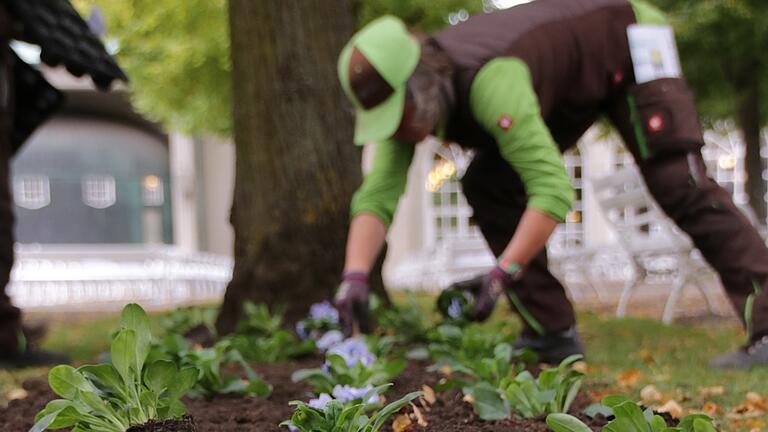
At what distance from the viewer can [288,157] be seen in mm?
3973

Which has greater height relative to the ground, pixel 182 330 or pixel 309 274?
pixel 309 274

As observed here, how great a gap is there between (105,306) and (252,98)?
26.0ft

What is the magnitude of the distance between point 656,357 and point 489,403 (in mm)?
1868

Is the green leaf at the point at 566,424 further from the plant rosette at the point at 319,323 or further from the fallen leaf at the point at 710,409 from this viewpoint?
the plant rosette at the point at 319,323

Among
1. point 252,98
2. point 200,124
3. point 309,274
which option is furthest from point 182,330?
point 200,124

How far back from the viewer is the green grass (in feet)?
8.11

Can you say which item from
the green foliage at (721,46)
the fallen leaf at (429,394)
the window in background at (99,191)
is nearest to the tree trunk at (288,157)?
the fallen leaf at (429,394)

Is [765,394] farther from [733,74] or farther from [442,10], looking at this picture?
[442,10]

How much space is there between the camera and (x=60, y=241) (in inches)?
838

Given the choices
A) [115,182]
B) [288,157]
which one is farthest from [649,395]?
[115,182]

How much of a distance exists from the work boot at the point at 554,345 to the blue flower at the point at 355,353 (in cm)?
90

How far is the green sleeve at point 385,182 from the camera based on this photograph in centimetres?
283

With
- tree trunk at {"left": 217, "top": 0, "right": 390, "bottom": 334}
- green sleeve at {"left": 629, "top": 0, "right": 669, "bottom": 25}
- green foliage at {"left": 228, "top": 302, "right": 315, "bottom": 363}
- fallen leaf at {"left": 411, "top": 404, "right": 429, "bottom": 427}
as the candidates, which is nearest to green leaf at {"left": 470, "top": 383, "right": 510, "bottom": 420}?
fallen leaf at {"left": 411, "top": 404, "right": 429, "bottom": 427}

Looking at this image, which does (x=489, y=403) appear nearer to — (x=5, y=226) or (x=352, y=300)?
(x=352, y=300)
